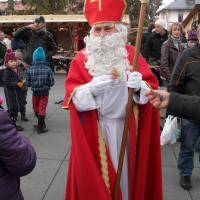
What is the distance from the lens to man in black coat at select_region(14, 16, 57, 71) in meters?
7.87

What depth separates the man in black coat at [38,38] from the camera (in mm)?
7871

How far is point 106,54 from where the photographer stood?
3059mm

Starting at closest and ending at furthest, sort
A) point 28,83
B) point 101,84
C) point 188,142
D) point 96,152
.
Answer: point 101,84 → point 96,152 → point 188,142 → point 28,83

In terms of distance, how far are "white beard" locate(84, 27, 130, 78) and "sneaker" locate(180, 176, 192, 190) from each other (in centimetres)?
189

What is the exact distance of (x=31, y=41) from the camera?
8031 mm

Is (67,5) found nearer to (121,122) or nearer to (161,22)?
(161,22)

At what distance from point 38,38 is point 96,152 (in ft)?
17.6

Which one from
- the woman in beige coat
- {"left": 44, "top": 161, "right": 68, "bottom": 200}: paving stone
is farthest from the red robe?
the woman in beige coat

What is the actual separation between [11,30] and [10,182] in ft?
63.6

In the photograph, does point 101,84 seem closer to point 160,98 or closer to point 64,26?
point 160,98

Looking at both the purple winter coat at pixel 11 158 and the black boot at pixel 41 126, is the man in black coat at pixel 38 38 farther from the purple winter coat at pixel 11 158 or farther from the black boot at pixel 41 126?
the purple winter coat at pixel 11 158

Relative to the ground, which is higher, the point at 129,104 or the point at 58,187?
the point at 129,104

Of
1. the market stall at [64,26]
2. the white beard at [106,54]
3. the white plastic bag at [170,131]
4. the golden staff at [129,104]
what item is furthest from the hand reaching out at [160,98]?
the market stall at [64,26]

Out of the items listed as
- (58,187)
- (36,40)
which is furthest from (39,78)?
(58,187)
